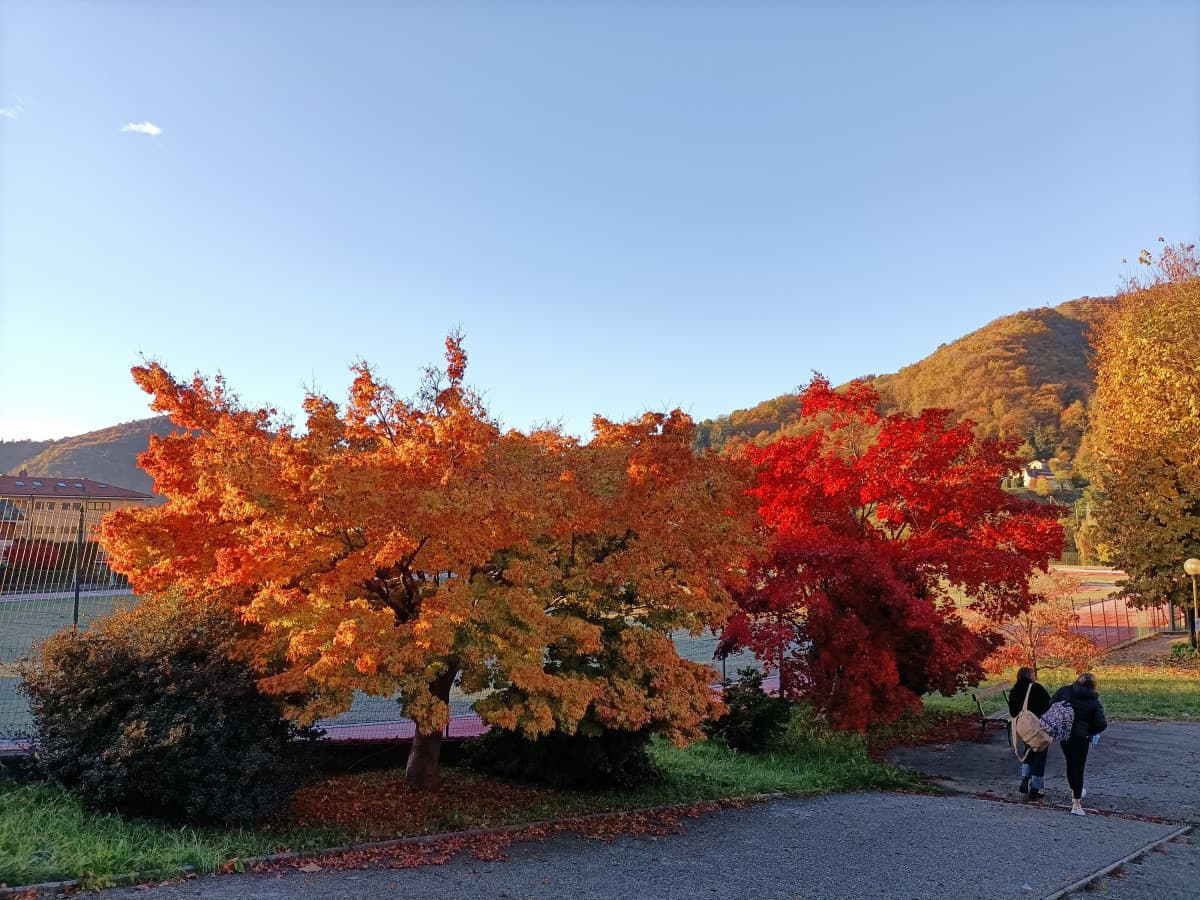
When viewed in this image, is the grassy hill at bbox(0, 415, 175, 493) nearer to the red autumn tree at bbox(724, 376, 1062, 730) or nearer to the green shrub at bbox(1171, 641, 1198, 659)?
the red autumn tree at bbox(724, 376, 1062, 730)

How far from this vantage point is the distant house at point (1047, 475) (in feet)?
253

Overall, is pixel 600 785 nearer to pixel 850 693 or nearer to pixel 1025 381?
pixel 850 693

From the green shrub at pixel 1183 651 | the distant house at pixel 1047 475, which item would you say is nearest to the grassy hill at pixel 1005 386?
the distant house at pixel 1047 475

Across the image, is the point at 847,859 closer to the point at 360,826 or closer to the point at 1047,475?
the point at 360,826

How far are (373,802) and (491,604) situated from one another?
3066 millimetres

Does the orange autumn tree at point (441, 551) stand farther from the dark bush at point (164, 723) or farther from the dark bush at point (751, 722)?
the dark bush at point (751, 722)

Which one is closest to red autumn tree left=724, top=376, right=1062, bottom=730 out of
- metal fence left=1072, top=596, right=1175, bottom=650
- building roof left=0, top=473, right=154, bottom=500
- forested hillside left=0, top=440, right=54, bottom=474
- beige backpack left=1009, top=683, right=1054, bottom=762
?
beige backpack left=1009, top=683, right=1054, bottom=762

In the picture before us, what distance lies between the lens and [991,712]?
578 inches

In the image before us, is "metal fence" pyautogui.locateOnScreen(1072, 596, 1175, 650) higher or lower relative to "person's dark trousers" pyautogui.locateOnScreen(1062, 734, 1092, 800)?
lower

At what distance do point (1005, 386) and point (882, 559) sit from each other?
11339cm

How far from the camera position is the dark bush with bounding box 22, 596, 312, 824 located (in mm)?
6703

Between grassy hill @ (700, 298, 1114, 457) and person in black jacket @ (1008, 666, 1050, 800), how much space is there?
7815 cm

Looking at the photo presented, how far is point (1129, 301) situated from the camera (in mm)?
28094

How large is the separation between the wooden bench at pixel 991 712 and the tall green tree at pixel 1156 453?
22.1ft
